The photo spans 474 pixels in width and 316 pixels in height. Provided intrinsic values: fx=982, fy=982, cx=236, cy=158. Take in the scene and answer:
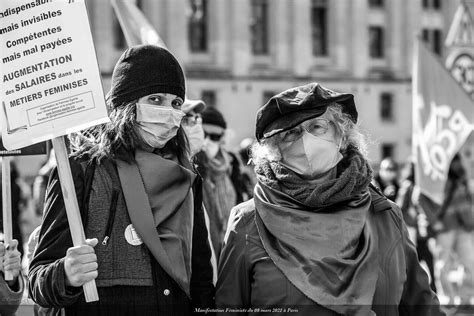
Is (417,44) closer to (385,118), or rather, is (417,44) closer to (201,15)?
(201,15)

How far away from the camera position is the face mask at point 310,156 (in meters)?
3.89

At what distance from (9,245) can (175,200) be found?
873 millimetres

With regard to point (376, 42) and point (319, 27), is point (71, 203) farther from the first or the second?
point (376, 42)

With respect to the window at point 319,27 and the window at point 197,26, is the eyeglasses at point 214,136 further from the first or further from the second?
the window at point 319,27

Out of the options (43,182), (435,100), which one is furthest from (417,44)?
(43,182)

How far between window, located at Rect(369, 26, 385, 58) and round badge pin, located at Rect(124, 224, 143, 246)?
50631 mm

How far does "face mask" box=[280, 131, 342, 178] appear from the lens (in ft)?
12.8

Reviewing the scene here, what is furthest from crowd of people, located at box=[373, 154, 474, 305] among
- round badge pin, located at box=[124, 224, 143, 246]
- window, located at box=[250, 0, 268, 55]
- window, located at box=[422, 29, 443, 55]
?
window, located at box=[422, 29, 443, 55]

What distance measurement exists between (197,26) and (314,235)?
45937mm

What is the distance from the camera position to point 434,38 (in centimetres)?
5412

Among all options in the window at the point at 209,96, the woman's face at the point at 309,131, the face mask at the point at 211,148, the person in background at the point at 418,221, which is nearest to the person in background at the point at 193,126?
the face mask at the point at 211,148

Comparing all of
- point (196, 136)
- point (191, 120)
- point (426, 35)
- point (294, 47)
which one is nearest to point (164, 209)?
point (196, 136)

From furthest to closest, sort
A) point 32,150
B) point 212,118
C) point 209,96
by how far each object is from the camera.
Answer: point 209,96 < point 212,118 < point 32,150

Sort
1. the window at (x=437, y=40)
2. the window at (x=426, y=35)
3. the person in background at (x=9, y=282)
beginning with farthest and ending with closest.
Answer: the window at (x=437, y=40)
the window at (x=426, y=35)
the person in background at (x=9, y=282)
